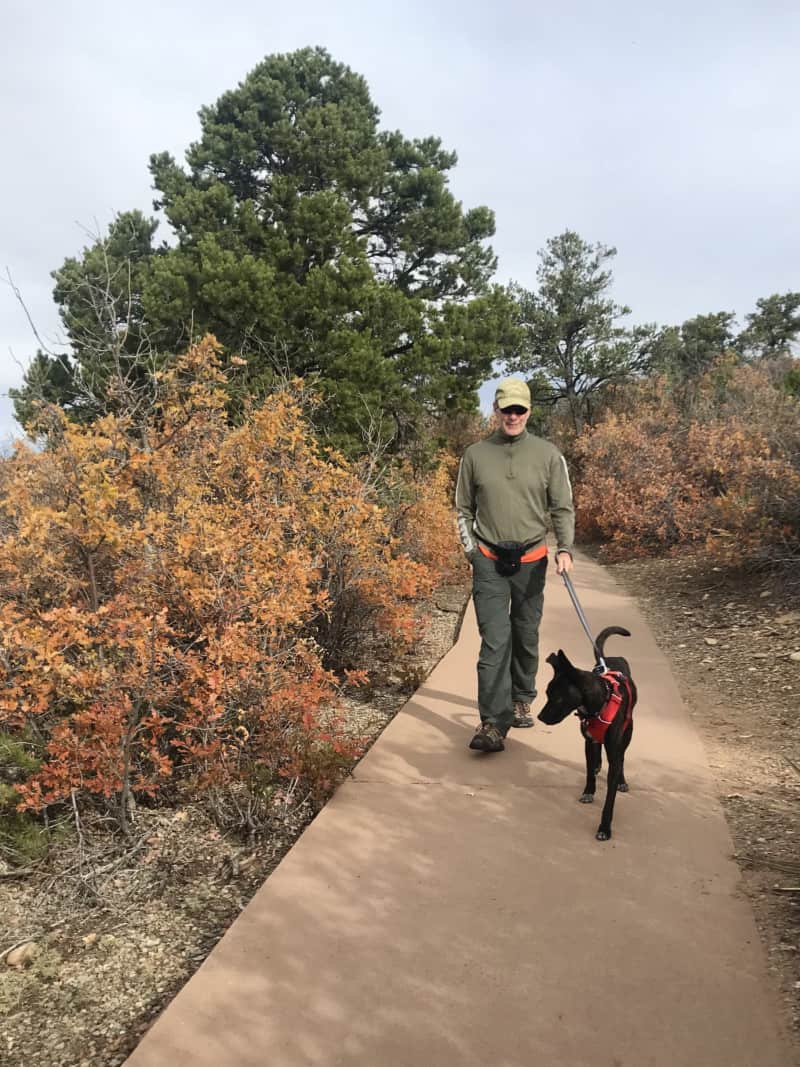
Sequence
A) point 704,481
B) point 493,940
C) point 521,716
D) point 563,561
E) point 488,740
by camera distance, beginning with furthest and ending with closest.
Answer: point 704,481 → point 521,716 → point 563,561 → point 488,740 → point 493,940

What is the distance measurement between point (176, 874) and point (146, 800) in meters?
0.69

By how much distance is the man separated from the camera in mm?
3965

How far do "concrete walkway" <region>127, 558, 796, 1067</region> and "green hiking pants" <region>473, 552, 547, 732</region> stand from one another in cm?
35

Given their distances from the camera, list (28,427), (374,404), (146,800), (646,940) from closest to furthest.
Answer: (646,940) < (146,800) < (28,427) < (374,404)

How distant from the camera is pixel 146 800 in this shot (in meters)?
3.71

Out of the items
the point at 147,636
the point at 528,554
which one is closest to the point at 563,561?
the point at 528,554

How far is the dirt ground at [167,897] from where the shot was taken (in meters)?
2.27

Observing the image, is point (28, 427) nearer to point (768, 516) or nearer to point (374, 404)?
point (768, 516)

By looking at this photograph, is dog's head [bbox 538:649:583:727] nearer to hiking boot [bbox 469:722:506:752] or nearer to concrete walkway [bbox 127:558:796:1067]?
concrete walkway [bbox 127:558:796:1067]

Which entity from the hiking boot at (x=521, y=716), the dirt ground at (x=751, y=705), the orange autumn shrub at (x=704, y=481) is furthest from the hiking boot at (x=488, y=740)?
the orange autumn shrub at (x=704, y=481)

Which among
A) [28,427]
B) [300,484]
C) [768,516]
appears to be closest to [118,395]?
[28,427]

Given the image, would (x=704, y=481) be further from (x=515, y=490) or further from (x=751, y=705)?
(x=515, y=490)

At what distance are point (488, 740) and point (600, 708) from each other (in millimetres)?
919

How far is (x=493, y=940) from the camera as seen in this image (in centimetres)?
241
